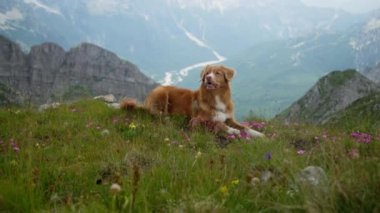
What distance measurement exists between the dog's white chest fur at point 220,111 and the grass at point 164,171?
1.21 metres

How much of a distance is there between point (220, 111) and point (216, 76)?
1.00 m

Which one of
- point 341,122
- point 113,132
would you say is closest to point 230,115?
point 341,122

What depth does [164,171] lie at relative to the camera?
6637 millimetres

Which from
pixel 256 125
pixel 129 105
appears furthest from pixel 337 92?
pixel 129 105

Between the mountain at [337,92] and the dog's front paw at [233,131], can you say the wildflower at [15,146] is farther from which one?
the mountain at [337,92]

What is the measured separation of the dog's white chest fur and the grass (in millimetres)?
1208

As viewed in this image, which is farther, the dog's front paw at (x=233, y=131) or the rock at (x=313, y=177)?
the dog's front paw at (x=233, y=131)

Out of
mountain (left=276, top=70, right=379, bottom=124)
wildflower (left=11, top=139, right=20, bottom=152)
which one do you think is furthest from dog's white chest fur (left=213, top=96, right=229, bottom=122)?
mountain (left=276, top=70, right=379, bottom=124)

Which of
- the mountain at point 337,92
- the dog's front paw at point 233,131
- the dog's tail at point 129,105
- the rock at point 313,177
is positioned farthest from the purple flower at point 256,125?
the mountain at point 337,92

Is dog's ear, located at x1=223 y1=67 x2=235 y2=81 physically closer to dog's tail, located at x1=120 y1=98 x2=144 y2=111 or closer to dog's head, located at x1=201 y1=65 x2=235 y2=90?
dog's head, located at x1=201 y1=65 x2=235 y2=90

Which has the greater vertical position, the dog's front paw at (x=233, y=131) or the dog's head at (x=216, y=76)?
the dog's head at (x=216, y=76)

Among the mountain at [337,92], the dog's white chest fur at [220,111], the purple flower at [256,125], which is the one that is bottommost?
the purple flower at [256,125]

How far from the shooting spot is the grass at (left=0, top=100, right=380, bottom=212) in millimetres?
4602

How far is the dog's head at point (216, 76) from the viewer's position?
540 inches
